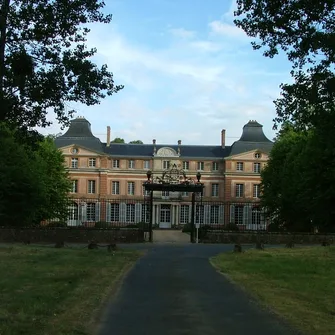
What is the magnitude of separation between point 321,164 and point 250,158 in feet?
151

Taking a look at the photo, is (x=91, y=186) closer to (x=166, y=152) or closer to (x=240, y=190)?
(x=166, y=152)

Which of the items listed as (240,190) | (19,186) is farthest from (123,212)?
(19,186)

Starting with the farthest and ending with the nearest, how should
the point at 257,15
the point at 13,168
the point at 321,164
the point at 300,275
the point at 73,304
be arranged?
1. the point at 13,168
2. the point at 321,164
3. the point at 300,275
4. the point at 257,15
5. the point at 73,304

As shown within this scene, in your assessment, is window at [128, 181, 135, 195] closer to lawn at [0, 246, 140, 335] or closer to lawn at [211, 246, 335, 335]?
lawn at [211, 246, 335, 335]

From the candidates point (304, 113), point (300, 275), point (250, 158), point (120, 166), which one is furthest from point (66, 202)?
point (304, 113)

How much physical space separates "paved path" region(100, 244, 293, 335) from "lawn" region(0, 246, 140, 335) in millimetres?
393

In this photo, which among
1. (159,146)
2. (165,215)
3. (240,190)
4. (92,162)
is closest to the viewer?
(165,215)

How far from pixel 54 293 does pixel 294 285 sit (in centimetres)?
641

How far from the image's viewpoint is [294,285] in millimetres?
14742

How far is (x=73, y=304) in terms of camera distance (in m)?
10.4

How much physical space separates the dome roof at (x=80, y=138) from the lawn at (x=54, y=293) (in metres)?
70.2

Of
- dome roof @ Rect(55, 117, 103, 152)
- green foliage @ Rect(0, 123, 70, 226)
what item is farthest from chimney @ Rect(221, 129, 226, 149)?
green foliage @ Rect(0, 123, 70, 226)

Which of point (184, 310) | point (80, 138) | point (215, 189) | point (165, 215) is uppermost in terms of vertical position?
point (80, 138)

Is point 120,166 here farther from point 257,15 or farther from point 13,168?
point 257,15
